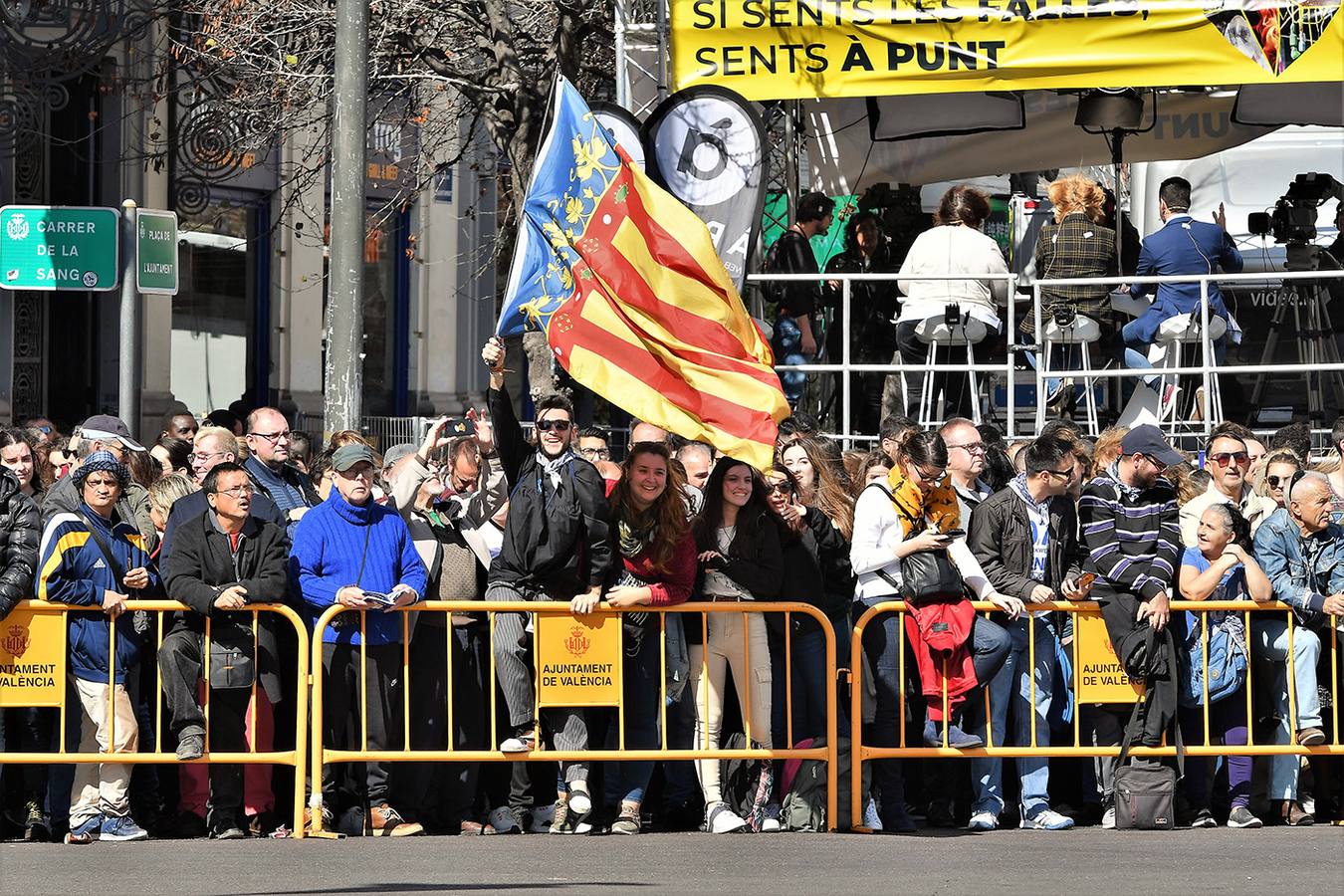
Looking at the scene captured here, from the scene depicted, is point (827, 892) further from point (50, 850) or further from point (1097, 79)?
point (1097, 79)

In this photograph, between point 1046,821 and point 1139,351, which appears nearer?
point 1046,821

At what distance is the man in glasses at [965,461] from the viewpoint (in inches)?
403

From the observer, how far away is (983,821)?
9883 millimetres

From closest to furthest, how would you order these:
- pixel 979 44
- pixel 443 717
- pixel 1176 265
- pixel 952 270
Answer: pixel 443 717 < pixel 979 44 < pixel 952 270 < pixel 1176 265

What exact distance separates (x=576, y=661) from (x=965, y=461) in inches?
80.2

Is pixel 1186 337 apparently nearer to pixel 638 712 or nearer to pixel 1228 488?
pixel 1228 488

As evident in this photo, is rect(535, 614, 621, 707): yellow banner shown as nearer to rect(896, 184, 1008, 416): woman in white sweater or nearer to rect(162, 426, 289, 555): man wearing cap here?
rect(162, 426, 289, 555): man wearing cap

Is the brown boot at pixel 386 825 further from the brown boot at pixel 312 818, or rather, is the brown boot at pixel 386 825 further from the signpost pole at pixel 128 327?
the signpost pole at pixel 128 327

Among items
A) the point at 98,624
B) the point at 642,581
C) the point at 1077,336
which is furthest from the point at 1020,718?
the point at 1077,336

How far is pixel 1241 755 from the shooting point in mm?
10016

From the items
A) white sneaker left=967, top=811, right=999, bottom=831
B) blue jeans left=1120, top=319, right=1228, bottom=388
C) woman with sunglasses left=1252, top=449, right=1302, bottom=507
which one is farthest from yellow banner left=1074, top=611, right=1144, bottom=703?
blue jeans left=1120, top=319, right=1228, bottom=388

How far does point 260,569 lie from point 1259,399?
8.32m

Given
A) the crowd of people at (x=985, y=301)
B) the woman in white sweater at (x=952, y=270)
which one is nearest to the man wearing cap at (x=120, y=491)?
the crowd of people at (x=985, y=301)

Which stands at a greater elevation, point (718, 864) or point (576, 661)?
point (576, 661)
